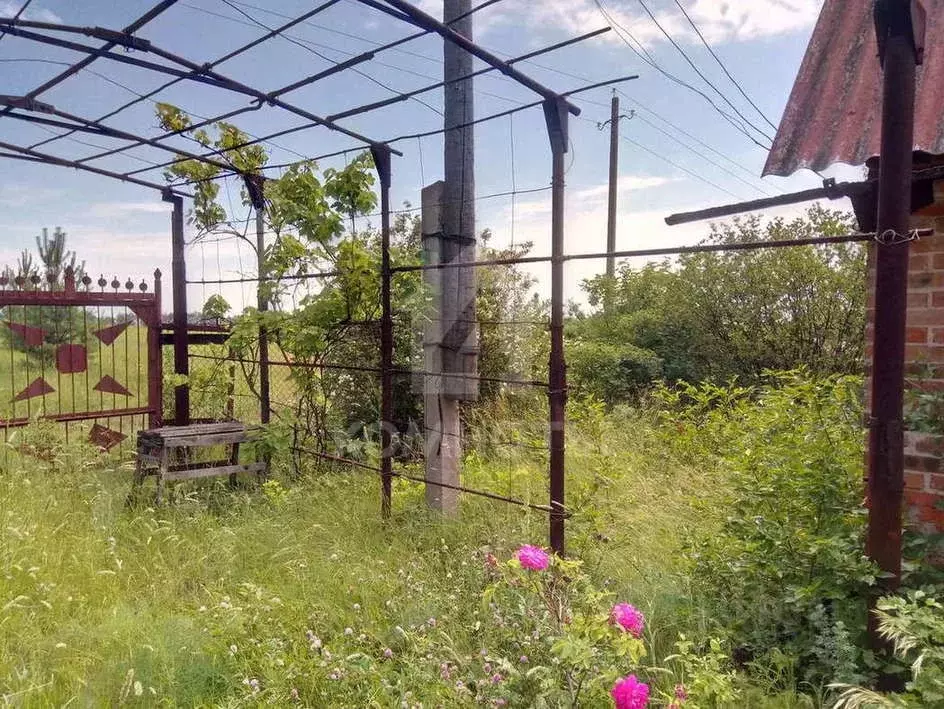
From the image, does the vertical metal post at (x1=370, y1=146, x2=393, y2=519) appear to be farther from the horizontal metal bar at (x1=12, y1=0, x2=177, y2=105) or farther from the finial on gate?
the finial on gate

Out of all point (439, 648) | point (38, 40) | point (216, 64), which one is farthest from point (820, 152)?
point (38, 40)

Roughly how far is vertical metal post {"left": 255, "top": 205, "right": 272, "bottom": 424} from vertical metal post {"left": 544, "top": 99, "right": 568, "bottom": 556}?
293 cm

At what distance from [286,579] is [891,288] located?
10.3ft

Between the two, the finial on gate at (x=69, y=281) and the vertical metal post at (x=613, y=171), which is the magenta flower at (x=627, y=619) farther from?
the vertical metal post at (x=613, y=171)

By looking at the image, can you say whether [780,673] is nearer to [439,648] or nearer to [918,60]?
[439,648]

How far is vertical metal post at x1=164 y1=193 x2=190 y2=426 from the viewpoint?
6.30m

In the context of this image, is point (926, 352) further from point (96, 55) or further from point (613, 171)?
point (613, 171)

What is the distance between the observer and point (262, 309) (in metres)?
5.60

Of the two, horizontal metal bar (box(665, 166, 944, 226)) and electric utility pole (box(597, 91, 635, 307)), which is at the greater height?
electric utility pole (box(597, 91, 635, 307))

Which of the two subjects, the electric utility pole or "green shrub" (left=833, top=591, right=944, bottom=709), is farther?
the electric utility pole

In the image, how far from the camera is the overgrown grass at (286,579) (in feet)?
8.17

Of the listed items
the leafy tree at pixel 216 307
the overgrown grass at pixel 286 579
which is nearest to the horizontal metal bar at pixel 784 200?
the overgrown grass at pixel 286 579

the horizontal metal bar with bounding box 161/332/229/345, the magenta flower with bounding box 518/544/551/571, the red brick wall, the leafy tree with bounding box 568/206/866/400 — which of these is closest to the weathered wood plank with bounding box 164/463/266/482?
the horizontal metal bar with bounding box 161/332/229/345

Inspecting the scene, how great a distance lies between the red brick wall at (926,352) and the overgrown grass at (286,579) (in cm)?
92
